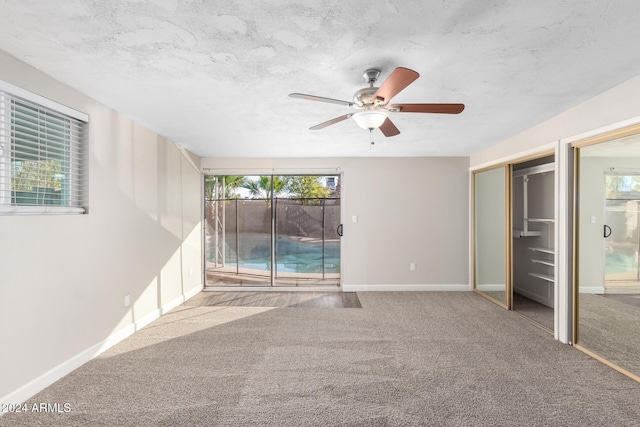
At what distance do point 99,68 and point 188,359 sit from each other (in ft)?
7.92

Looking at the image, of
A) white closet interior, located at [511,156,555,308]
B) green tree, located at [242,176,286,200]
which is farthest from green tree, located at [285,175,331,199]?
white closet interior, located at [511,156,555,308]

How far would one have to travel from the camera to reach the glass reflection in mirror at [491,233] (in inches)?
178

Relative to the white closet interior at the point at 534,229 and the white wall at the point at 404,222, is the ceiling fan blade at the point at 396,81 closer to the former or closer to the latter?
the white closet interior at the point at 534,229

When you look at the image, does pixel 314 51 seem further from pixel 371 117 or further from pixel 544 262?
pixel 544 262

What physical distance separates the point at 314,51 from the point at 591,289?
323 centimetres

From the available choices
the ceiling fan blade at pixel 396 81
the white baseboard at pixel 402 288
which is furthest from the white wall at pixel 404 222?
the ceiling fan blade at pixel 396 81

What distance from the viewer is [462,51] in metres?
1.97

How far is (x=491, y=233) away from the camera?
15.8ft

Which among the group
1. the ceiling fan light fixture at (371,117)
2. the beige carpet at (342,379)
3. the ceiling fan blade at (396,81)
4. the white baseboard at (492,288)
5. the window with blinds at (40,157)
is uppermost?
the ceiling fan blade at (396,81)

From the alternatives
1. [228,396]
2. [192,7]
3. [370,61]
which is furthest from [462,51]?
[228,396]

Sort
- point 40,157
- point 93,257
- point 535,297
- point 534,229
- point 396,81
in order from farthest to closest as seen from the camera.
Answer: point 535,297, point 534,229, point 93,257, point 40,157, point 396,81

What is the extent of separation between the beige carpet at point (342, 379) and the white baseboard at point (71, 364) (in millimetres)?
66

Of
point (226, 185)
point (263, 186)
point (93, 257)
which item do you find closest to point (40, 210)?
point (93, 257)

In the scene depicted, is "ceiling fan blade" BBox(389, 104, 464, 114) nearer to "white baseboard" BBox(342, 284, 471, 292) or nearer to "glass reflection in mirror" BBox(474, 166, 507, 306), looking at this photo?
"glass reflection in mirror" BBox(474, 166, 507, 306)
